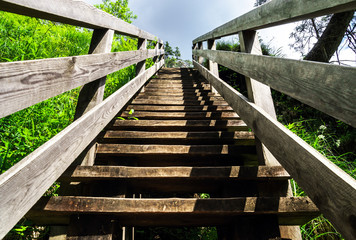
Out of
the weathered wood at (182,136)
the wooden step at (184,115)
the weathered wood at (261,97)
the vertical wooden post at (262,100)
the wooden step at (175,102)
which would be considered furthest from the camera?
the wooden step at (175,102)

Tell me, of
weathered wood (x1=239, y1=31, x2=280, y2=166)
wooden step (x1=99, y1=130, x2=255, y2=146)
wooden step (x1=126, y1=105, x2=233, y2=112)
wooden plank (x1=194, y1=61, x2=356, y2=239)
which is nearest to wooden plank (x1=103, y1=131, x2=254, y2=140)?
wooden step (x1=99, y1=130, x2=255, y2=146)

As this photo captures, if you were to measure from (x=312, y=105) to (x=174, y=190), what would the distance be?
4.23 ft

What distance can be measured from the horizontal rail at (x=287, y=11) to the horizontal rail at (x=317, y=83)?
0.70 ft

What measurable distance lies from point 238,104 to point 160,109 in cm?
139

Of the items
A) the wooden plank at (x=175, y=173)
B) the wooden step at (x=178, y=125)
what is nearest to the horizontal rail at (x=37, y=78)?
the wooden plank at (x=175, y=173)

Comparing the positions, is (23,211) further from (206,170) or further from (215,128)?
(215,128)

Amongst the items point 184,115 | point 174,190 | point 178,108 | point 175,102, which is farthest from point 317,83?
point 175,102

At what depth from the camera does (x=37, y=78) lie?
2.62 feet

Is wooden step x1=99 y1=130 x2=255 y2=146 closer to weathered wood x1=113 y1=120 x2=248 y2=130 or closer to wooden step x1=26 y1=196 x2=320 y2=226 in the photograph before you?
weathered wood x1=113 y1=120 x2=248 y2=130

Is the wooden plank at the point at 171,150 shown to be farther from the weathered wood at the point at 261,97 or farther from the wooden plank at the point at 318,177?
the wooden plank at the point at 318,177

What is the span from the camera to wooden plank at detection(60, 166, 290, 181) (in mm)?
1309

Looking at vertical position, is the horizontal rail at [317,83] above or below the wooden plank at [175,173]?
above

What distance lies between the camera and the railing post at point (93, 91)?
1468 mm

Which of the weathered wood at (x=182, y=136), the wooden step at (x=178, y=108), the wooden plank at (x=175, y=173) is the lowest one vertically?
the wooden plank at (x=175, y=173)
